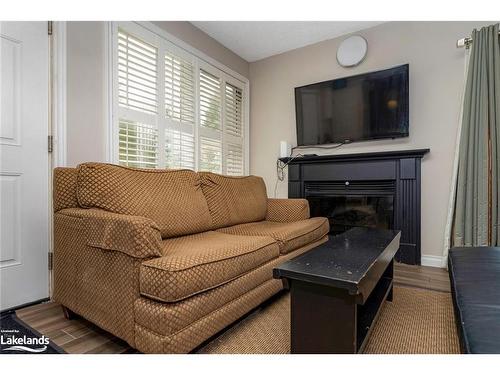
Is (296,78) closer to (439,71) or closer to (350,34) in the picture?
(350,34)

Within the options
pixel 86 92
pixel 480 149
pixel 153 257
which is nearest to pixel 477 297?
pixel 153 257

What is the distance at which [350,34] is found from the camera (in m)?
3.03

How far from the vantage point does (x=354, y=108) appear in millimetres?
2939

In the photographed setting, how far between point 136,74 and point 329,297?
228 centimetres

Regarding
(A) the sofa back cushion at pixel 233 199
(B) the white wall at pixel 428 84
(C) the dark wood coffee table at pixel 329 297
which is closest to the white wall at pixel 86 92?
(A) the sofa back cushion at pixel 233 199

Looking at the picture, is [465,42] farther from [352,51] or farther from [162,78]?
[162,78]

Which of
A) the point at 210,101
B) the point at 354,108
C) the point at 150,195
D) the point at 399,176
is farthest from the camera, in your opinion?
the point at 210,101

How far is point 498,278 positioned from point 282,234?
111cm

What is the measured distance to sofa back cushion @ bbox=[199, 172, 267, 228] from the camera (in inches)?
86.6

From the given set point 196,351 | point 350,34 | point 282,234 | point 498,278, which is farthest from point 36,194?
point 350,34

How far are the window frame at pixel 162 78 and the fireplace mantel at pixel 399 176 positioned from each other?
1310mm

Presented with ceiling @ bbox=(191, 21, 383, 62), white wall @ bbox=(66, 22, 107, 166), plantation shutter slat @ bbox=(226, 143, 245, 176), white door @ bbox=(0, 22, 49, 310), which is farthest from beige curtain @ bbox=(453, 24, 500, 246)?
white door @ bbox=(0, 22, 49, 310)

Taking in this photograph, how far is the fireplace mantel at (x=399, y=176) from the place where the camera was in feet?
8.59

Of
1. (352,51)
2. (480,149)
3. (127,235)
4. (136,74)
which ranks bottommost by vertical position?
(127,235)
